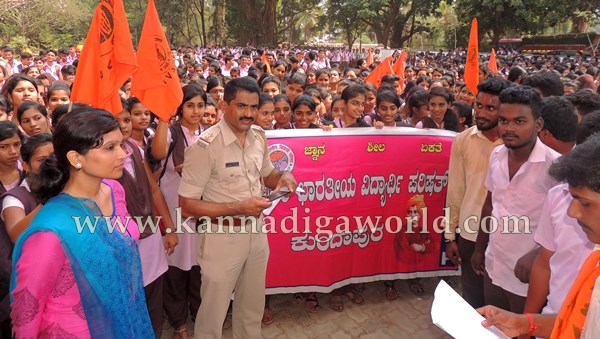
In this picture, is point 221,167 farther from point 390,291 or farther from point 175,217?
point 390,291

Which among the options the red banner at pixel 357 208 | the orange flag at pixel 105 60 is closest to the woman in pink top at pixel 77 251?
the orange flag at pixel 105 60

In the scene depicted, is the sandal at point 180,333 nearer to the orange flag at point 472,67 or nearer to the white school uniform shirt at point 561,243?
the white school uniform shirt at point 561,243

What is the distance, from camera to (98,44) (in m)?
2.79

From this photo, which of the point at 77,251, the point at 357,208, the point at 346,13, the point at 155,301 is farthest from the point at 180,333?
the point at 346,13

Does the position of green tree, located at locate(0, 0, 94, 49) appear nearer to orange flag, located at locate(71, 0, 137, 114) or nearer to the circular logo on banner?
orange flag, located at locate(71, 0, 137, 114)

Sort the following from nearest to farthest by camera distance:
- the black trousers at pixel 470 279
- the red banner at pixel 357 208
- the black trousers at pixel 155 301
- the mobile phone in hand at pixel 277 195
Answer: the mobile phone in hand at pixel 277 195 → the black trousers at pixel 155 301 → the black trousers at pixel 470 279 → the red banner at pixel 357 208

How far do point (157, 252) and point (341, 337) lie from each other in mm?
1598

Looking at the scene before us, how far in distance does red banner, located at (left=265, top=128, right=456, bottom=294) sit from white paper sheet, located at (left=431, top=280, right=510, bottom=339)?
6.15ft

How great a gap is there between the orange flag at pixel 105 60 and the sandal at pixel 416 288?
Answer: 3058 millimetres

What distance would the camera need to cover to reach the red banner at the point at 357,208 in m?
3.53

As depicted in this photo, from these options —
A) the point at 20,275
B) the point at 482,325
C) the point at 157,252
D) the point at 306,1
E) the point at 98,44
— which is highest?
the point at 306,1

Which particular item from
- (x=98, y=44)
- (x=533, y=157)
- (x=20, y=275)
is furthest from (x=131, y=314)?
(x=533, y=157)

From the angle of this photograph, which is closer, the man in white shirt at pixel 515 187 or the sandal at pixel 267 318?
the man in white shirt at pixel 515 187

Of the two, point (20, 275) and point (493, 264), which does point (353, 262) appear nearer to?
point (493, 264)
